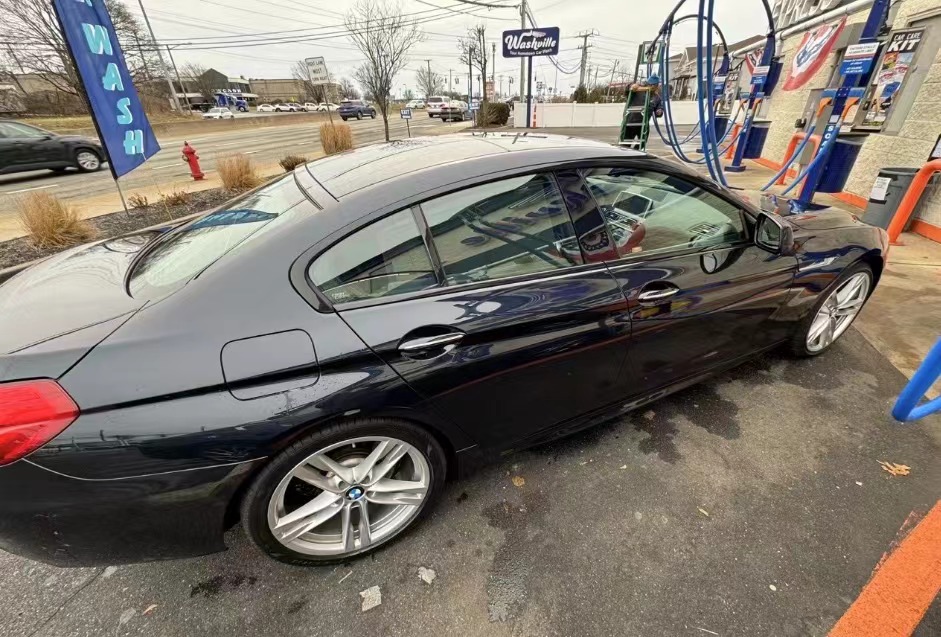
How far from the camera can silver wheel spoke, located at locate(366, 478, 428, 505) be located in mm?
1703

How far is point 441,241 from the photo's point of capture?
5.37ft

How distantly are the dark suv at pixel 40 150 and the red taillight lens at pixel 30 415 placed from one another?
13822mm

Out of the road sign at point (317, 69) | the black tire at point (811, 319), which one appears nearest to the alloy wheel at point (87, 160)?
the road sign at point (317, 69)

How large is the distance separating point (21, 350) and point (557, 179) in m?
1.95

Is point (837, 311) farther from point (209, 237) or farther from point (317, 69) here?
point (317, 69)

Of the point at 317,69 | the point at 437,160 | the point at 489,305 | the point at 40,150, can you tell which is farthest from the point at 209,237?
the point at 317,69

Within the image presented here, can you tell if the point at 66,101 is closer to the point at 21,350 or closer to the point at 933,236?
the point at 21,350

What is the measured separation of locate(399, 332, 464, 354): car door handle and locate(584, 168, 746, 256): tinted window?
103cm

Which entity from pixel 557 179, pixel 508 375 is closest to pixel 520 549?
pixel 508 375

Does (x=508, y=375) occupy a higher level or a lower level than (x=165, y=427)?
lower

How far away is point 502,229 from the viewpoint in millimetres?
1780

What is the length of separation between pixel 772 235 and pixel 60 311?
3142 mm

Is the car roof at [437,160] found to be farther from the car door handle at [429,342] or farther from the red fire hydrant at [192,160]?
the red fire hydrant at [192,160]

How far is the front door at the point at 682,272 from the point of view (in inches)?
76.1
